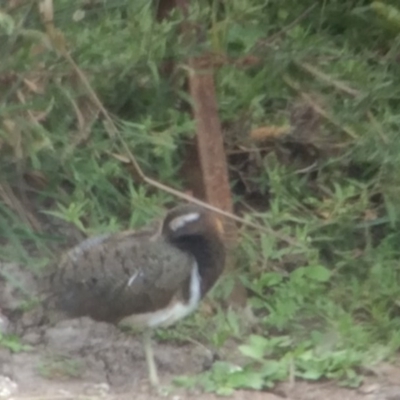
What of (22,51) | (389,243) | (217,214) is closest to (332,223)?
(389,243)

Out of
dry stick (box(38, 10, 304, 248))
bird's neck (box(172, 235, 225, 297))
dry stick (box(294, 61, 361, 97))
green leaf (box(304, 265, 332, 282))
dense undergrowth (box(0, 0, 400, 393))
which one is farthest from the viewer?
dry stick (box(294, 61, 361, 97))

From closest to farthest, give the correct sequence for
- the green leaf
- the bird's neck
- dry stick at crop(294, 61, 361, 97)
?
1. the bird's neck
2. the green leaf
3. dry stick at crop(294, 61, 361, 97)

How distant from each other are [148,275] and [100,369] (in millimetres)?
421

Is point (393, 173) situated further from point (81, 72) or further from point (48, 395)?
point (48, 395)

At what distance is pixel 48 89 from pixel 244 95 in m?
1.03

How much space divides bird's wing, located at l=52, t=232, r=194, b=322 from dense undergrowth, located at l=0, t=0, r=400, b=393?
44cm

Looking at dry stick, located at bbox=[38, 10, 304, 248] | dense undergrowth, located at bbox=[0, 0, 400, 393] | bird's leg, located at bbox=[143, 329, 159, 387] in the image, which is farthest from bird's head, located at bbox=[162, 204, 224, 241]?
dense undergrowth, located at bbox=[0, 0, 400, 393]

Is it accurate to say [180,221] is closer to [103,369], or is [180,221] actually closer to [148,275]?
[148,275]

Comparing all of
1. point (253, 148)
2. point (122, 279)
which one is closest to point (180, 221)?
point (122, 279)

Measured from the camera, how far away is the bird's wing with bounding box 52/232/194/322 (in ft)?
14.4

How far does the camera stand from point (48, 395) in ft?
14.3

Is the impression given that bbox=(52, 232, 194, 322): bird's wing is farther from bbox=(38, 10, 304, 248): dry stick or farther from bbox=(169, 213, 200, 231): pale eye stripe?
bbox=(38, 10, 304, 248): dry stick

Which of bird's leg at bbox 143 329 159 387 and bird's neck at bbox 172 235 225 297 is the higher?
bird's neck at bbox 172 235 225 297

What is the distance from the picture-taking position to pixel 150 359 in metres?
4.49
